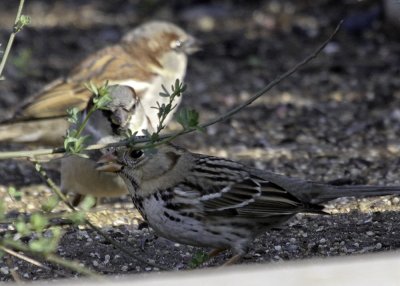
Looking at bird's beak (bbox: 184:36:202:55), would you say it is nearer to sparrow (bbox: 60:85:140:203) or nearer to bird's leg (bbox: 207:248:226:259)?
sparrow (bbox: 60:85:140:203)

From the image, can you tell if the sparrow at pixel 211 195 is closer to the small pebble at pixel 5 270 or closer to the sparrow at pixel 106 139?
the small pebble at pixel 5 270

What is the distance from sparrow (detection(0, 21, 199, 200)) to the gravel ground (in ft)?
0.71

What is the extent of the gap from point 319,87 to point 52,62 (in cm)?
239

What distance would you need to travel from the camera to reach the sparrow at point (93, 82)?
19.7 feet

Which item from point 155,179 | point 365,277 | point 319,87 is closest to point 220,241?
point 155,179

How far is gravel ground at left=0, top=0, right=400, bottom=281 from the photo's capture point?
4.29 meters

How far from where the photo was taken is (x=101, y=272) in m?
4.03

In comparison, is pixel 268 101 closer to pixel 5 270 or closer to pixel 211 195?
pixel 211 195

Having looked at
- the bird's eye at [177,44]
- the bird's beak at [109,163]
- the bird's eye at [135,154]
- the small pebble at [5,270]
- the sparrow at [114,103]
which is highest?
the bird's eye at [177,44]

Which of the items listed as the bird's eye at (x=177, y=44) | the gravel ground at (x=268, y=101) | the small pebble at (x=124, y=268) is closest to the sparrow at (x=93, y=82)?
the bird's eye at (x=177, y=44)

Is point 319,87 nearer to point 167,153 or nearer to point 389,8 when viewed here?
point 389,8

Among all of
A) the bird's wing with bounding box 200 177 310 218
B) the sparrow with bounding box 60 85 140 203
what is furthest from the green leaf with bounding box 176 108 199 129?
the sparrow with bounding box 60 85 140 203

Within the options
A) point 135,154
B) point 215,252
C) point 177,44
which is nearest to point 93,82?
point 177,44

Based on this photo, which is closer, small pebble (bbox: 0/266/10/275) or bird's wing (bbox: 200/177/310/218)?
bird's wing (bbox: 200/177/310/218)
